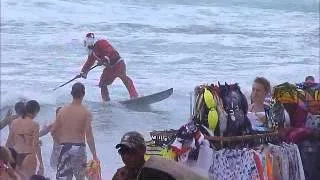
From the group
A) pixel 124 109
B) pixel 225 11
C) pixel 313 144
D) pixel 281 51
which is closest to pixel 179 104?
pixel 124 109

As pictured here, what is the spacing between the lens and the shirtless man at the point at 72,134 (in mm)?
6703

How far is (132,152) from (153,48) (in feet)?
59.0

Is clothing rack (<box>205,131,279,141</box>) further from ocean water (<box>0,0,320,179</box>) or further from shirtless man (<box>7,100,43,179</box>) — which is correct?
ocean water (<box>0,0,320,179</box>)

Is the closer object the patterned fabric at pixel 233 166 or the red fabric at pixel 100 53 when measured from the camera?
the patterned fabric at pixel 233 166

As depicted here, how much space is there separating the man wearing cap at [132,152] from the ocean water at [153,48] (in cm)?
624

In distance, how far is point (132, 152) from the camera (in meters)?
3.57

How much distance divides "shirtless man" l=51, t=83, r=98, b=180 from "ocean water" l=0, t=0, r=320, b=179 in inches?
115

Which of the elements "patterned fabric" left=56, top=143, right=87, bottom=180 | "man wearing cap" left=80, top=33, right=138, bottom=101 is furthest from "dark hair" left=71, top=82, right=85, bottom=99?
"man wearing cap" left=80, top=33, right=138, bottom=101

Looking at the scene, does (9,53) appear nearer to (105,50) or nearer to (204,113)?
(105,50)

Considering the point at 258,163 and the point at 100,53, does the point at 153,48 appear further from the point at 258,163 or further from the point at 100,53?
the point at 258,163

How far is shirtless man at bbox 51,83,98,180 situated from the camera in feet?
22.0

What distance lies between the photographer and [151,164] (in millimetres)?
2990

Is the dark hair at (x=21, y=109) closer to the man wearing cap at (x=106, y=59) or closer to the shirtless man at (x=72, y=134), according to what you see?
the shirtless man at (x=72, y=134)

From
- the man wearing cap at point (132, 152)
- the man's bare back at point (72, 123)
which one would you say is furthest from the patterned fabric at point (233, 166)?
the man's bare back at point (72, 123)
